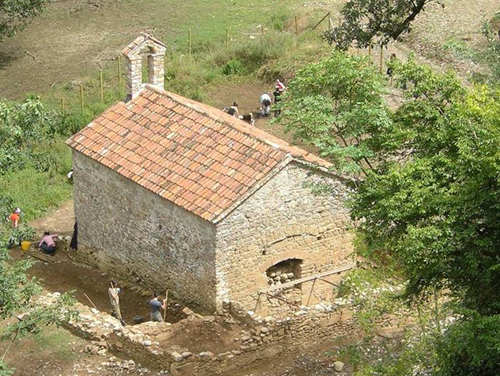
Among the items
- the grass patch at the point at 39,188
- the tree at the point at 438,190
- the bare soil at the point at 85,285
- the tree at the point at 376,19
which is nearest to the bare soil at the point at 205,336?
the bare soil at the point at 85,285

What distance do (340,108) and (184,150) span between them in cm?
500

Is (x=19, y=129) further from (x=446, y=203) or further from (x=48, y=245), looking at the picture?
(x=48, y=245)

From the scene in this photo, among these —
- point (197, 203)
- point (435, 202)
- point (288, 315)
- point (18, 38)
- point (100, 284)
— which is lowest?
point (18, 38)

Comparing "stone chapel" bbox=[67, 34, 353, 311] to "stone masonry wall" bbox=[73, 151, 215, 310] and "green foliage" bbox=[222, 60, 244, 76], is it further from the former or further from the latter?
"green foliage" bbox=[222, 60, 244, 76]

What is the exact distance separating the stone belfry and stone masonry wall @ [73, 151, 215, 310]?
7.57 feet

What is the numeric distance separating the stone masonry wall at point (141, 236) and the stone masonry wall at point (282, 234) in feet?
1.67

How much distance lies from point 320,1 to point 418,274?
1275 inches

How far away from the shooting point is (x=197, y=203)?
25.0m

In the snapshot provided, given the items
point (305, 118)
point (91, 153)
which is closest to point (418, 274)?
point (305, 118)

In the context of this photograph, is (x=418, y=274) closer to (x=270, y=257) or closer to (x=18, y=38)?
(x=270, y=257)

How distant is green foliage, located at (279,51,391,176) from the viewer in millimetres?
22031

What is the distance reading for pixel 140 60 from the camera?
28547 millimetres

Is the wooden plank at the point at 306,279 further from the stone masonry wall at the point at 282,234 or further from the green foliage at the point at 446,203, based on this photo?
the green foliage at the point at 446,203

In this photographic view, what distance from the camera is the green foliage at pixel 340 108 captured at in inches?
867
